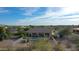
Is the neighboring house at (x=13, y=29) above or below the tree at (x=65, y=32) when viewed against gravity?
above

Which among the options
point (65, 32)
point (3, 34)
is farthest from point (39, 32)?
point (3, 34)

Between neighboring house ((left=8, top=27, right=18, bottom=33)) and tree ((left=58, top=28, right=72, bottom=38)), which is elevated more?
neighboring house ((left=8, top=27, right=18, bottom=33))

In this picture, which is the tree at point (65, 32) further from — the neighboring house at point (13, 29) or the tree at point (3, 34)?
the tree at point (3, 34)

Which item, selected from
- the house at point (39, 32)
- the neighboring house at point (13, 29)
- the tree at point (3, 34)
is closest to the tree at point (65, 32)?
the house at point (39, 32)

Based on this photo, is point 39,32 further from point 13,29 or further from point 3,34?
point 3,34

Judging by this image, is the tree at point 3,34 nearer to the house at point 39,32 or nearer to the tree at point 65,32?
the house at point 39,32

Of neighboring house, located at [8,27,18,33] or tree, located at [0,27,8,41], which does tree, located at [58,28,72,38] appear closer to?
neighboring house, located at [8,27,18,33]

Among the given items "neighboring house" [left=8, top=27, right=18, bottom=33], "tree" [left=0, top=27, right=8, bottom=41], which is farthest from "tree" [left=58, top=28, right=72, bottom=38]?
"tree" [left=0, top=27, right=8, bottom=41]

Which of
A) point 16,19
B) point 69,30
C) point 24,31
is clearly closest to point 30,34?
point 24,31
